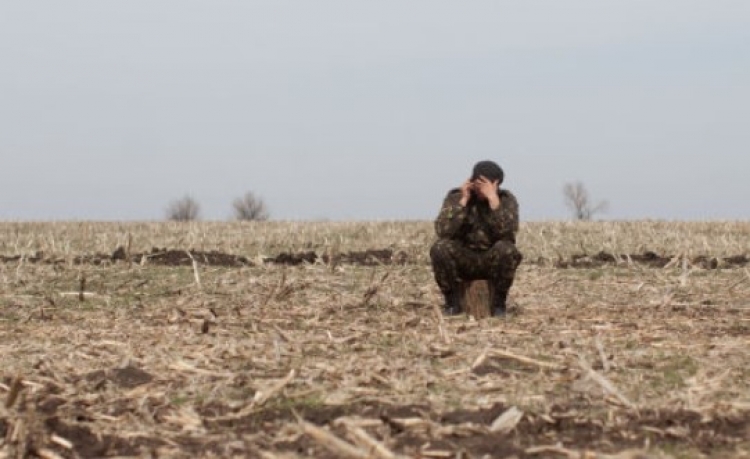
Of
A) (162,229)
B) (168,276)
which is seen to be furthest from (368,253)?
(162,229)

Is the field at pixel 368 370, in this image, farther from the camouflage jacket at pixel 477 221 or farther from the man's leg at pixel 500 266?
the camouflage jacket at pixel 477 221

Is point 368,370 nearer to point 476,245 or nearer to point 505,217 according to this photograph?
point 505,217

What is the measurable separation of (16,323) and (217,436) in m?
5.38

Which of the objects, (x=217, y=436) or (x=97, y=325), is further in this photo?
(x=97, y=325)

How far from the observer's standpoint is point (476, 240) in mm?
10023

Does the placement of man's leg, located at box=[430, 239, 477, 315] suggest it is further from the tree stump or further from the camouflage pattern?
the tree stump

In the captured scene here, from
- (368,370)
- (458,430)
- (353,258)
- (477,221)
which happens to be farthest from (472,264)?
(353,258)

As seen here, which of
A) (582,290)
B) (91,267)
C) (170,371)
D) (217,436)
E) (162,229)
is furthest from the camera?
(162,229)

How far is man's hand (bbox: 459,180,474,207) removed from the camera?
31.6 ft

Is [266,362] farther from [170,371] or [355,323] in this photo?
[355,323]

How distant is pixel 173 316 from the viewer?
31.7ft

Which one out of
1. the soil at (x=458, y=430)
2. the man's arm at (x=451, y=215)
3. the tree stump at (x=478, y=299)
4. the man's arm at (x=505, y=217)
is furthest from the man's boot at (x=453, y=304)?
the soil at (x=458, y=430)

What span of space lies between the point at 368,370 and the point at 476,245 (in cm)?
386

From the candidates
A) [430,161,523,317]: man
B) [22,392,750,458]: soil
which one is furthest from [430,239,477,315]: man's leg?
[22,392,750,458]: soil
